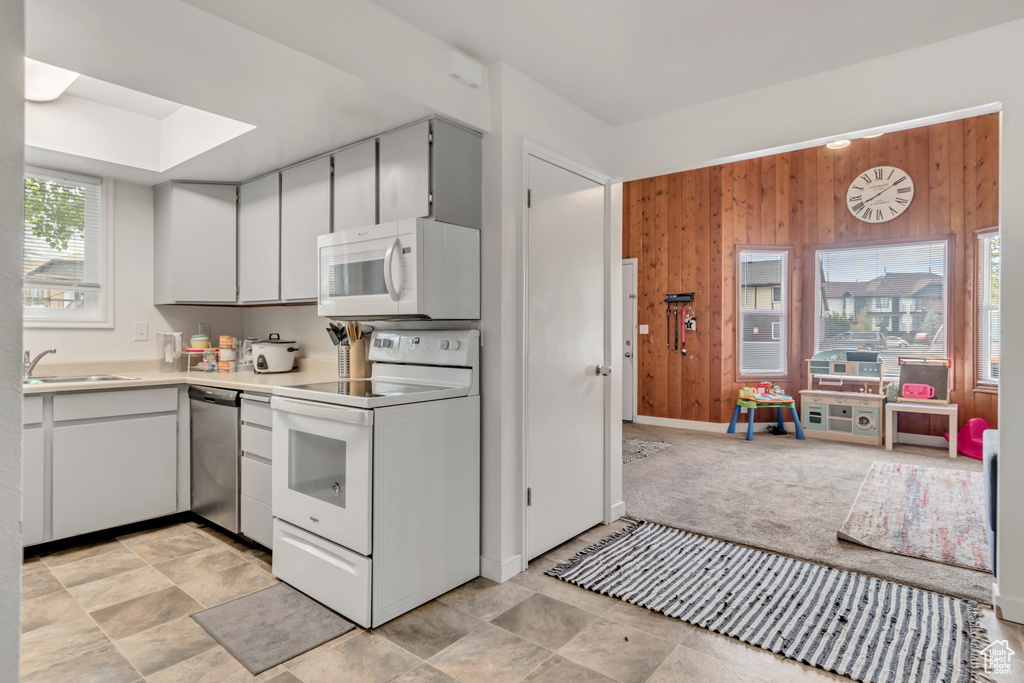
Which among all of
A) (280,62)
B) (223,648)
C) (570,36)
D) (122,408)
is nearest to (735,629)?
(223,648)

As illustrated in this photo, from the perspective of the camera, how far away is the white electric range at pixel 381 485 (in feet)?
6.80

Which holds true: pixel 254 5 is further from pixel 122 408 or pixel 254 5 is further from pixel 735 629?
pixel 735 629

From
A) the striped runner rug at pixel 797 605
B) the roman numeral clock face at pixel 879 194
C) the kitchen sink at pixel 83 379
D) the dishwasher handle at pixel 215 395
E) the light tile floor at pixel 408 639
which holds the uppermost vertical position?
the roman numeral clock face at pixel 879 194

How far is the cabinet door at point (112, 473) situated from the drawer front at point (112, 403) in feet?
0.16

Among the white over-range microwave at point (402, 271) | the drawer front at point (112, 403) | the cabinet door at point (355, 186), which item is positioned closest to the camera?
the white over-range microwave at point (402, 271)

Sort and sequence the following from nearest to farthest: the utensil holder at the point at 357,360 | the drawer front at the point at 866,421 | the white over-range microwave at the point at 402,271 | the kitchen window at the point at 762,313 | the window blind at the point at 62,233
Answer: the white over-range microwave at the point at 402,271, the utensil holder at the point at 357,360, the window blind at the point at 62,233, the drawer front at the point at 866,421, the kitchen window at the point at 762,313

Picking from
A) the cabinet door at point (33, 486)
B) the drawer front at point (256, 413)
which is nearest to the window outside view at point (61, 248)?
the cabinet door at point (33, 486)

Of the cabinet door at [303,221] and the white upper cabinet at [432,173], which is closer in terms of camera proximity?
the white upper cabinet at [432,173]

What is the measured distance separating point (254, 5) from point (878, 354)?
621 centimetres

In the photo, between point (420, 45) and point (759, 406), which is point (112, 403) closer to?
point (420, 45)

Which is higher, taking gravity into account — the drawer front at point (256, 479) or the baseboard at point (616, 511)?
the drawer front at point (256, 479)

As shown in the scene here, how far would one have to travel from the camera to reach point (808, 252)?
19.9ft

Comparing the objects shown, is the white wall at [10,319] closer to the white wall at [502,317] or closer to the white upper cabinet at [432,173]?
the white upper cabinet at [432,173]

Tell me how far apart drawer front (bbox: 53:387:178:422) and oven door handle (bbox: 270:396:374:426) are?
1.03 meters
